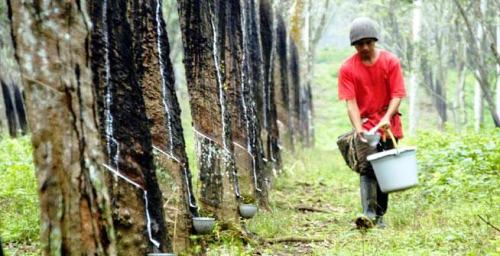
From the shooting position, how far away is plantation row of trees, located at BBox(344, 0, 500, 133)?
19488mm

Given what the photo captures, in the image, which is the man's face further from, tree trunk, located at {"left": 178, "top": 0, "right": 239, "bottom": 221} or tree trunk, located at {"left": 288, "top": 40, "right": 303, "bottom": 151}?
tree trunk, located at {"left": 288, "top": 40, "right": 303, "bottom": 151}

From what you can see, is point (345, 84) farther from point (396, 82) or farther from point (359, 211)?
point (359, 211)

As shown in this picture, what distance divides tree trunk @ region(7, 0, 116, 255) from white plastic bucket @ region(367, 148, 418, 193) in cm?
353

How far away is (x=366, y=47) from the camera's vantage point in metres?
6.86

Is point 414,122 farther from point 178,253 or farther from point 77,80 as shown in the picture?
point 77,80

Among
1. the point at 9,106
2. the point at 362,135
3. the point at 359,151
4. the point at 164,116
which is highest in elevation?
the point at 9,106

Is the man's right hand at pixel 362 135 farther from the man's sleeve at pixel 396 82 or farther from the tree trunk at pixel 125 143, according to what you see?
the tree trunk at pixel 125 143

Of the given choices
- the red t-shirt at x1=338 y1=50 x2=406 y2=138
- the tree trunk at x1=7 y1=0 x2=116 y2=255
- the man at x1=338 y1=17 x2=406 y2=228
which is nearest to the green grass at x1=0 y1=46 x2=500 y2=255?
the man at x1=338 y1=17 x2=406 y2=228

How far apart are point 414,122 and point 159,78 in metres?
18.6

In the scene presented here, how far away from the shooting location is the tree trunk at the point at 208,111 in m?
6.62

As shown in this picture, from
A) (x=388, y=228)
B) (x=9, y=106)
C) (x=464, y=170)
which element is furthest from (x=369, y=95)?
(x=9, y=106)

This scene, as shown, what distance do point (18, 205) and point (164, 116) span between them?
256cm

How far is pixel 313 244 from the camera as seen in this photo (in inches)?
243

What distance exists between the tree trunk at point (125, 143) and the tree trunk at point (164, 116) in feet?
3.08
